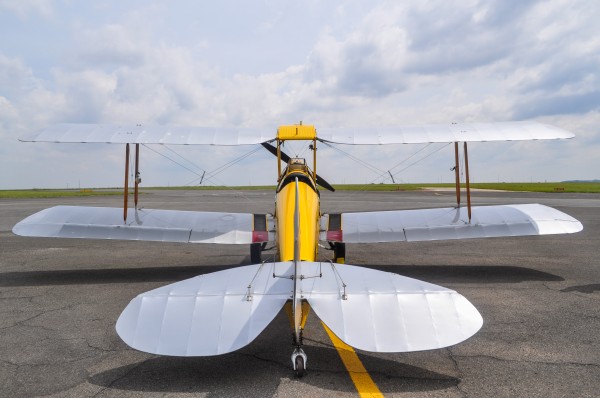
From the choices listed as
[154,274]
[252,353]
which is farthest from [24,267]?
[252,353]

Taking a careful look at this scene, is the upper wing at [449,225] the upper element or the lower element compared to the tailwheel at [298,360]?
upper

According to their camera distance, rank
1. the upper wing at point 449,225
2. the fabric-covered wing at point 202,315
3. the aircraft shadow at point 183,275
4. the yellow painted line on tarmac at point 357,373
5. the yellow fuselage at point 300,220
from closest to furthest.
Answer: the fabric-covered wing at point 202,315 < the yellow painted line on tarmac at point 357,373 < the yellow fuselage at point 300,220 < the aircraft shadow at point 183,275 < the upper wing at point 449,225

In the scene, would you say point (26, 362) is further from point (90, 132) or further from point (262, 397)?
point (90, 132)

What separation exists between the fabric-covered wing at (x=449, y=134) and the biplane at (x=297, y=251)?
2 centimetres

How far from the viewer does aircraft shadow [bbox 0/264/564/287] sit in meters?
9.39

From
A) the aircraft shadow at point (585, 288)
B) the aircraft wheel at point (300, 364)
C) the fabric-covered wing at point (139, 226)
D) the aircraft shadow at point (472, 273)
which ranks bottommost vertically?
the aircraft wheel at point (300, 364)

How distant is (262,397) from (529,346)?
3.28 meters

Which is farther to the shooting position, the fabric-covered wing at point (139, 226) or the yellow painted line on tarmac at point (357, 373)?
the fabric-covered wing at point (139, 226)

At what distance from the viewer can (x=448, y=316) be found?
384cm

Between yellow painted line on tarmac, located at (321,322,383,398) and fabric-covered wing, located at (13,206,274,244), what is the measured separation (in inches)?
182

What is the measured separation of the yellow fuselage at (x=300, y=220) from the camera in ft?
19.5

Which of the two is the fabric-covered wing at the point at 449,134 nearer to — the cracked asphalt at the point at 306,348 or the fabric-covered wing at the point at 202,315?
the cracked asphalt at the point at 306,348

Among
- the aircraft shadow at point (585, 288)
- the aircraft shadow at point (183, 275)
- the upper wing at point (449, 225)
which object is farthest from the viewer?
the upper wing at point (449, 225)

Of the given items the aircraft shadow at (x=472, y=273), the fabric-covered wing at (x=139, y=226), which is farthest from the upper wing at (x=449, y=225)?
the fabric-covered wing at (x=139, y=226)
